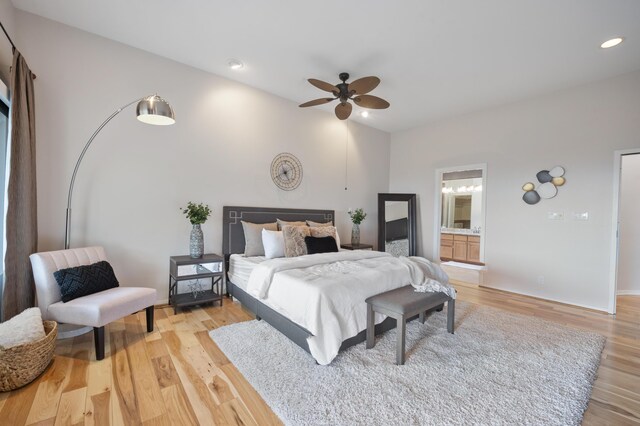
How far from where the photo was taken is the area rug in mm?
1778

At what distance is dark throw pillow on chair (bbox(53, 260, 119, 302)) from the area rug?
3.87ft

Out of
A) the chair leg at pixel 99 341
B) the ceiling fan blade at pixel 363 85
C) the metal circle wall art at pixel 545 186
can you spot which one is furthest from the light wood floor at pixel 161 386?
the ceiling fan blade at pixel 363 85

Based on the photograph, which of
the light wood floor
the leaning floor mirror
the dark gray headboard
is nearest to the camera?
the light wood floor

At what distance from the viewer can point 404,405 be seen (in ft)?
6.05

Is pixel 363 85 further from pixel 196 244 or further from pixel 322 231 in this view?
pixel 196 244

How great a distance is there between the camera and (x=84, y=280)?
8.23 feet

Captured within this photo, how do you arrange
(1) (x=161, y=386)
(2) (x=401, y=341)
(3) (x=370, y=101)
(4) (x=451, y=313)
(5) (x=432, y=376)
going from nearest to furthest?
1. (1) (x=161, y=386)
2. (5) (x=432, y=376)
3. (2) (x=401, y=341)
4. (4) (x=451, y=313)
5. (3) (x=370, y=101)

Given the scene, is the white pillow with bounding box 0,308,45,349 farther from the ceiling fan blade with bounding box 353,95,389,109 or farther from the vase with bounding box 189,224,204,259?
the ceiling fan blade with bounding box 353,95,389,109

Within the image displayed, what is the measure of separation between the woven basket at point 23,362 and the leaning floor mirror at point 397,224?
5.20 m

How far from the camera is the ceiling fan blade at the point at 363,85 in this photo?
3050mm

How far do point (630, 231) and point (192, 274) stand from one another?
7111 millimetres

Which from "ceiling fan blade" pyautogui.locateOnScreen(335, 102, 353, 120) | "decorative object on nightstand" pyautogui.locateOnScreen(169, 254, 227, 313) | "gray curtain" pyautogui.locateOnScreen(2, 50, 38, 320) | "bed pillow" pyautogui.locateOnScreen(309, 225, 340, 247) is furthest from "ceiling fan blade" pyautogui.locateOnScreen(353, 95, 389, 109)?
"gray curtain" pyautogui.locateOnScreen(2, 50, 38, 320)

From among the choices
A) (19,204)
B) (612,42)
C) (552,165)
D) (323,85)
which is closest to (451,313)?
(323,85)

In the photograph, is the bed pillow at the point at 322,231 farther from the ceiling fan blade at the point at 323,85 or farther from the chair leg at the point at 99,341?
the chair leg at the point at 99,341
